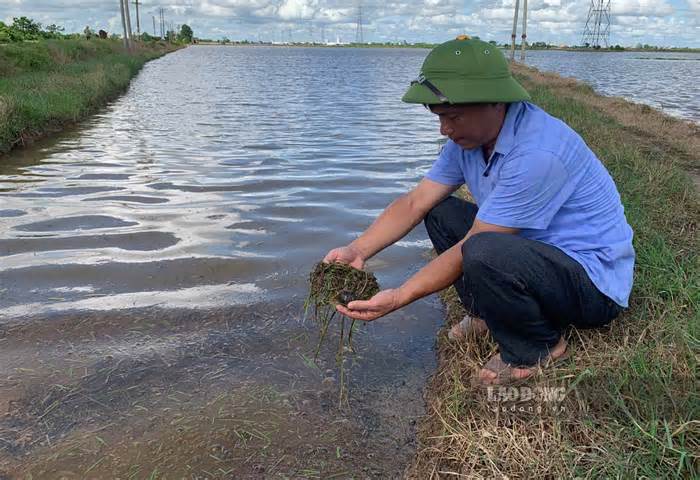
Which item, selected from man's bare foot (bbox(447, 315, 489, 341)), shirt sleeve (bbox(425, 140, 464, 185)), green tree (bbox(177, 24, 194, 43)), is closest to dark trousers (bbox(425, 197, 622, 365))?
man's bare foot (bbox(447, 315, 489, 341))

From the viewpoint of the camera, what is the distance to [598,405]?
92.0 inches

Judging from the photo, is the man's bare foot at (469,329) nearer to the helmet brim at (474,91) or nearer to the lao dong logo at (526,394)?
the lao dong logo at (526,394)

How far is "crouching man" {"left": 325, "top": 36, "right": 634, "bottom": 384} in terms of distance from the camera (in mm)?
2334

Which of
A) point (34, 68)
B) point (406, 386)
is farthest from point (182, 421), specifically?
point (34, 68)

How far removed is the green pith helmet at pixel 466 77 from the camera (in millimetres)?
2297

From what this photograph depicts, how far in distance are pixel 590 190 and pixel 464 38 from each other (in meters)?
0.83

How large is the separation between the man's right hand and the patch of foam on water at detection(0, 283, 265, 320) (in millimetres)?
1192

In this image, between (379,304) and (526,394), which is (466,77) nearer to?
(379,304)

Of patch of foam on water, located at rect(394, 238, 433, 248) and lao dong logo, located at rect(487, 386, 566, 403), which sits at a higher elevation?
lao dong logo, located at rect(487, 386, 566, 403)

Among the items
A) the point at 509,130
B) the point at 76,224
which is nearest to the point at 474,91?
the point at 509,130

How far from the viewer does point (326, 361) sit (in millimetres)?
3262

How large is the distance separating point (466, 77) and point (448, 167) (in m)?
0.71

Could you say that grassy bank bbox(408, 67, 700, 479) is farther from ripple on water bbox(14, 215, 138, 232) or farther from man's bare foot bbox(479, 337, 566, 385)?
ripple on water bbox(14, 215, 138, 232)

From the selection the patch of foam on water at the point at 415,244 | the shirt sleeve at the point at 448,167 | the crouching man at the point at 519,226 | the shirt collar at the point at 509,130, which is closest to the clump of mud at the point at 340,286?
the crouching man at the point at 519,226
